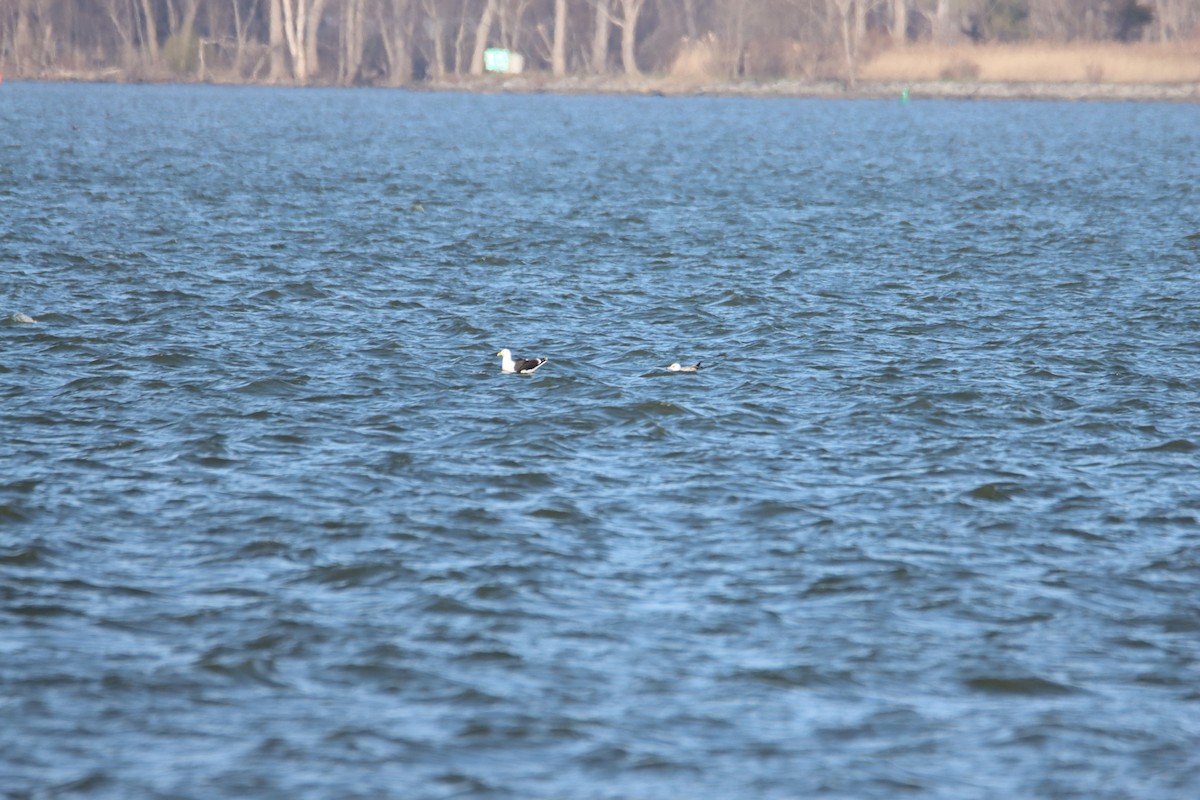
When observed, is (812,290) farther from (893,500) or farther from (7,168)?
(7,168)

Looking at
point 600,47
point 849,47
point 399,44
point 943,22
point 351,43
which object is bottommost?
point 849,47

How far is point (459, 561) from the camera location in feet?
35.6

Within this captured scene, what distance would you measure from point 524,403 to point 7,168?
2839 cm

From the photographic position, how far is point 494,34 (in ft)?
436

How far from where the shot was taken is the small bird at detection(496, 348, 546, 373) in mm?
16688

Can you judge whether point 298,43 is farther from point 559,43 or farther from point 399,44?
point 559,43

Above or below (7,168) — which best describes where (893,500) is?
below

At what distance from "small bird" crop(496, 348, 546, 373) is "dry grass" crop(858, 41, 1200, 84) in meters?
79.8

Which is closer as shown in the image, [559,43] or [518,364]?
[518,364]

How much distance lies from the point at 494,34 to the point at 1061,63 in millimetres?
59152

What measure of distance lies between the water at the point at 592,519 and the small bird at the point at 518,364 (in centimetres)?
16

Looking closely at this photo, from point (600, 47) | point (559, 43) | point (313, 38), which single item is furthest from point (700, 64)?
point (313, 38)

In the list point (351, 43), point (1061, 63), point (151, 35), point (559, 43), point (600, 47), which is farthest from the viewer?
point (351, 43)

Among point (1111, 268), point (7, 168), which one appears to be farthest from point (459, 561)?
point (7, 168)
